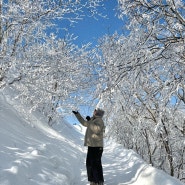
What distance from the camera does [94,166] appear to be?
6191mm

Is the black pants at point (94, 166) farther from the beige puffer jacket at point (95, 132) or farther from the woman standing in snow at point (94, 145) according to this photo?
the beige puffer jacket at point (95, 132)

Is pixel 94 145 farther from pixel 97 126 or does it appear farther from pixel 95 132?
pixel 97 126

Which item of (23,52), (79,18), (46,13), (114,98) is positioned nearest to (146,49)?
(114,98)

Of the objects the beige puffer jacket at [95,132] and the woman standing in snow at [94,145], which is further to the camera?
the beige puffer jacket at [95,132]

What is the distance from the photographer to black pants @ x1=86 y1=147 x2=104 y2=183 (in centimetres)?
607

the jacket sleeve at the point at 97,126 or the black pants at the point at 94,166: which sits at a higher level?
the jacket sleeve at the point at 97,126

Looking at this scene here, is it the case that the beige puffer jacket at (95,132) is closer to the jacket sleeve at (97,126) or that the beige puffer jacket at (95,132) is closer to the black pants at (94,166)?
the jacket sleeve at (97,126)

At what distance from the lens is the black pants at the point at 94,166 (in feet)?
19.9

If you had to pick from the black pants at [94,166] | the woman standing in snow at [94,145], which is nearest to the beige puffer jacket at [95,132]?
the woman standing in snow at [94,145]

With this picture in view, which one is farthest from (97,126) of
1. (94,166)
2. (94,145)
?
(94,166)

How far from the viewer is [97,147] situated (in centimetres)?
632

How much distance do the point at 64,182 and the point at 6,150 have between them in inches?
74.8

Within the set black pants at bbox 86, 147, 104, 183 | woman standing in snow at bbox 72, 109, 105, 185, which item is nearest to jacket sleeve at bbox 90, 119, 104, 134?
woman standing in snow at bbox 72, 109, 105, 185

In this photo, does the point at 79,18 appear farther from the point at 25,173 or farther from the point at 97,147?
the point at 25,173
